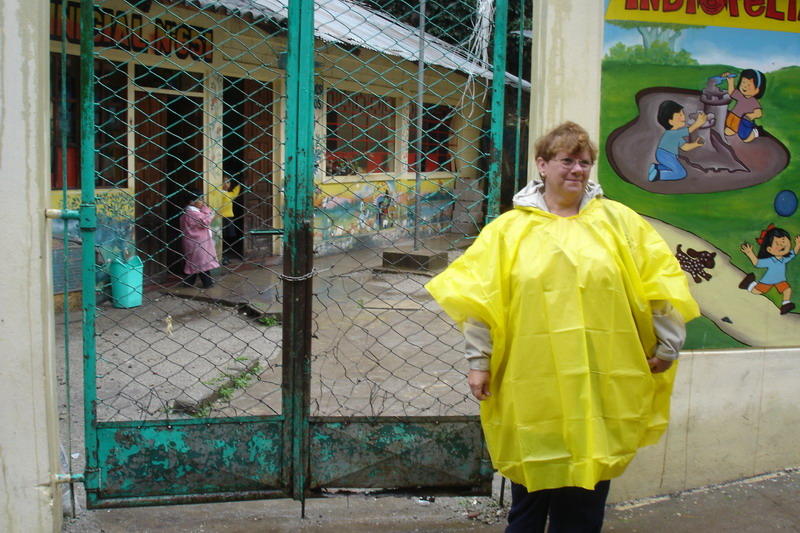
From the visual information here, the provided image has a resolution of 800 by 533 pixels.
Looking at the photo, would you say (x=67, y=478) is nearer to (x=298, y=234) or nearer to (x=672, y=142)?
(x=298, y=234)

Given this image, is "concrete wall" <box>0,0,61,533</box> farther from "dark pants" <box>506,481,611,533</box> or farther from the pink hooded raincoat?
the pink hooded raincoat

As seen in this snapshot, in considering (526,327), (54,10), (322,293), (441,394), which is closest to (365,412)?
(441,394)

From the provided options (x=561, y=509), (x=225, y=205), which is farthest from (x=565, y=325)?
(x=225, y=205)

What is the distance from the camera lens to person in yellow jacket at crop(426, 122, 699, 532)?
2656 millimetres

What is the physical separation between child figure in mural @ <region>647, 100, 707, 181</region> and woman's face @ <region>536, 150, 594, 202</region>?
0.99 metres

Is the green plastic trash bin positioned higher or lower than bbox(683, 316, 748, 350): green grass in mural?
lower

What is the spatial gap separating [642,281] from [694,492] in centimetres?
156

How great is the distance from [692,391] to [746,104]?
1.28 m

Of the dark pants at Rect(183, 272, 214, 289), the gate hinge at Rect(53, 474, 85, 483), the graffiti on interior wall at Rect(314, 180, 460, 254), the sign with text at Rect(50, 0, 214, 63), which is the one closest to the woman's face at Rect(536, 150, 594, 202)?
the gate hinge at Rect(53, 474, 85, 483)

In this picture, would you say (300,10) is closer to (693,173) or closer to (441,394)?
(693,173)

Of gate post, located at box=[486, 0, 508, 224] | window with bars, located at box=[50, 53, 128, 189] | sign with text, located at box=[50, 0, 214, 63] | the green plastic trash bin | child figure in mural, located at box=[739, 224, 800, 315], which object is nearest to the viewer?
gate post, located at box=[486, 0, 508, 224]

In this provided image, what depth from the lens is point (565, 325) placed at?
265 centimetres

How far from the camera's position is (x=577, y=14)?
11.0 ft

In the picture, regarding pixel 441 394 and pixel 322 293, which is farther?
pixel 322 293
